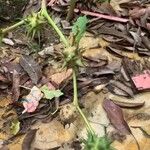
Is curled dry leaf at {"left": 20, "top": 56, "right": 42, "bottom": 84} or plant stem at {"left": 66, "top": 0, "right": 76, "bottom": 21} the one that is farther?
plant stem at {"left": 66, "top": 0, "right": 76, "bottom": 21}

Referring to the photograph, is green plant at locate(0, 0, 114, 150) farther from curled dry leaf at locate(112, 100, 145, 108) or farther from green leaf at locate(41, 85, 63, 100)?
curled dry leaf at locate(112, 100, 145, 108)

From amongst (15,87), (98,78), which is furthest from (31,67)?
(98,78)

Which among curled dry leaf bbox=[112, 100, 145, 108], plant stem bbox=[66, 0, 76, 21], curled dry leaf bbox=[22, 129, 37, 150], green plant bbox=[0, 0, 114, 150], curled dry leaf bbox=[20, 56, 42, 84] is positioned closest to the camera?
green plant bbox=[0, 0, 114, 150]

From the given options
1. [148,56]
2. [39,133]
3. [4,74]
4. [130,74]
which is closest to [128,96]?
[130,74]

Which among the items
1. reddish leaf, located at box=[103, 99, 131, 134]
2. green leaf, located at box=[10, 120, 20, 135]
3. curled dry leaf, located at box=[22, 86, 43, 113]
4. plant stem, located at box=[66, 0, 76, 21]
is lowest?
reddish leaf, located at box=[103, 99, 131, 134]

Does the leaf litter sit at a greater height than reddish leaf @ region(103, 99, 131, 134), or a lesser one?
greater

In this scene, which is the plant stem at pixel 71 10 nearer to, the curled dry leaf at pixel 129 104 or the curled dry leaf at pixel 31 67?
the curled dry leaf at pixel 31 67

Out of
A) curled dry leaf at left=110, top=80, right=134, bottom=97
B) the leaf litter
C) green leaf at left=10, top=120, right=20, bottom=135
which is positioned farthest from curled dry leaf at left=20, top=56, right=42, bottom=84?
curled dry leaf at left=110, top=80, right=134, bottom=97

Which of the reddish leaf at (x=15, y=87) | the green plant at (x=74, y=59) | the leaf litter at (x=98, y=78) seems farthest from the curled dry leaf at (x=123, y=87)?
the reddish leaf at (x=15, y=87)
